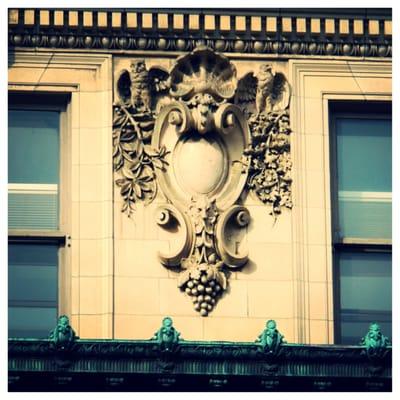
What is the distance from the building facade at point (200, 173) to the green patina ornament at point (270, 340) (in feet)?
3.98

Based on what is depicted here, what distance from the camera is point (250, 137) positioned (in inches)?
1850

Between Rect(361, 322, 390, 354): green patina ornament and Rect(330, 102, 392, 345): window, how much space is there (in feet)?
5.95

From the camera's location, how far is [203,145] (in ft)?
154

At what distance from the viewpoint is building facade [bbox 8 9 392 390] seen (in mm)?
46250

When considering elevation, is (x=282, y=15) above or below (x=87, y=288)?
above

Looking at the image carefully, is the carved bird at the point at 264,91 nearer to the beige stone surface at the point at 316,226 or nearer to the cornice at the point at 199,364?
the beige stone surface at the point at 316,226

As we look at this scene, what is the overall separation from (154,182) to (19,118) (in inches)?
90.1

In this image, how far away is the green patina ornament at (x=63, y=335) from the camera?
4394cm

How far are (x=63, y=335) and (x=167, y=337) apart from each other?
145cm

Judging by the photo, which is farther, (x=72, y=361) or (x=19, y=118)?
(x=19, y=118)

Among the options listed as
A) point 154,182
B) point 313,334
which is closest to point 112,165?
point 154,182

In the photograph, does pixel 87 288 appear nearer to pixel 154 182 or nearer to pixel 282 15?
pixel 154 182

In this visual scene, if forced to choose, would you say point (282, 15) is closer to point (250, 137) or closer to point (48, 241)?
point (250, 137)

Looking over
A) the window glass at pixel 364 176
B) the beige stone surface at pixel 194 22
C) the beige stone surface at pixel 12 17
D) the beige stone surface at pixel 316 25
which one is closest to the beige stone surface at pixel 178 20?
the beige stone surface at pixel 194 22
